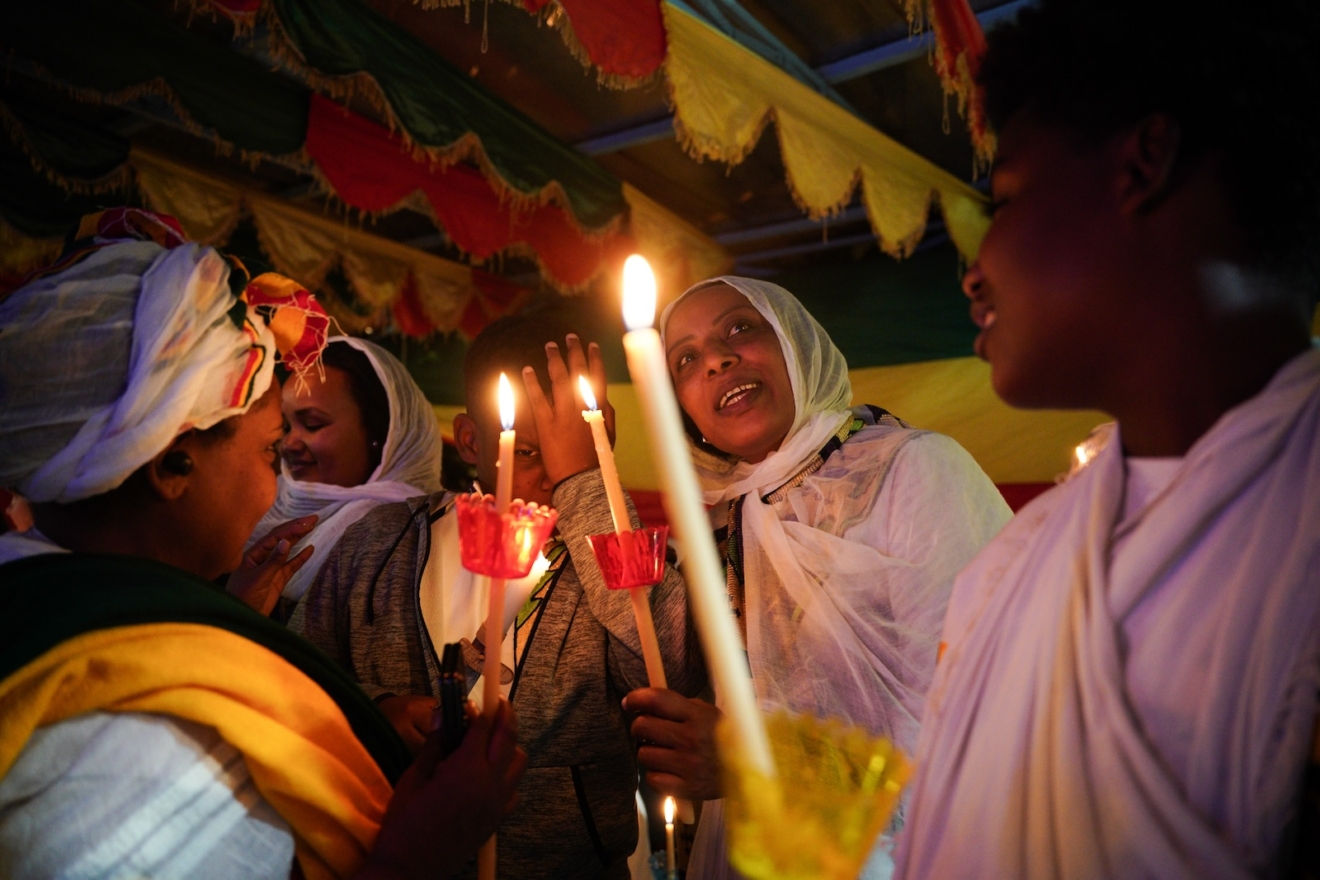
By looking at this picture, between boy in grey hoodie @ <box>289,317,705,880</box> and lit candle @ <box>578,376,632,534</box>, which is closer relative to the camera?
lit candle @ <box>578,376,632,534</box>

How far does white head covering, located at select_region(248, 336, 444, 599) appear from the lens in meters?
2.51

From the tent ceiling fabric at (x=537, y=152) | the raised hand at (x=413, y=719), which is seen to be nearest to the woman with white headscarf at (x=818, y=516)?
the raised hand at (x=413, y=719)

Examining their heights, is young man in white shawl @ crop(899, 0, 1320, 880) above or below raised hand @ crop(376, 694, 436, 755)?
above

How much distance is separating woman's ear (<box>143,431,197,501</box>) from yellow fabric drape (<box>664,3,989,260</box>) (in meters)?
2.49

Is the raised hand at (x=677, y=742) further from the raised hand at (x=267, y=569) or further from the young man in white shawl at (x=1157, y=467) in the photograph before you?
the raised hand at (x=267, y=569)

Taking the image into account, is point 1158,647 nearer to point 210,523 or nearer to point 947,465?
point 947,465

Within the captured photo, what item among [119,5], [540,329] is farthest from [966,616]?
[119,5]

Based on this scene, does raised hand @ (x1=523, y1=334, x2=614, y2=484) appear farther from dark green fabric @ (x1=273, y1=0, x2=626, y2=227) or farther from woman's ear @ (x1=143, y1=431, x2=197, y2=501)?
dark green fabric @ (x1=273, y1=0, x2=626, y2=227)

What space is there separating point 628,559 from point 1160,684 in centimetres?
66

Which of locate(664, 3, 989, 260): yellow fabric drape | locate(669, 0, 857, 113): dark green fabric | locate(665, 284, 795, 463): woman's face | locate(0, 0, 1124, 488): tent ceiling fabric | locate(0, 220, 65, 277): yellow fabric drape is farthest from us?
locate(0, 220, 65, 277): yellow fabric drape

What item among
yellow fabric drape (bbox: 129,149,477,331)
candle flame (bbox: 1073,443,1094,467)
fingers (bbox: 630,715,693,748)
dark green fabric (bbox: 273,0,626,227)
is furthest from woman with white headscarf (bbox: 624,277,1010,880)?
yellow fabric drape (bbox: 129,149,477,331)

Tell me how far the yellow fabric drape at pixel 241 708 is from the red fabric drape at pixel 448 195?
3.59 meters

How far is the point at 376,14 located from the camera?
122 inches

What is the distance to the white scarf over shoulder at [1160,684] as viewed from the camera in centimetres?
61
